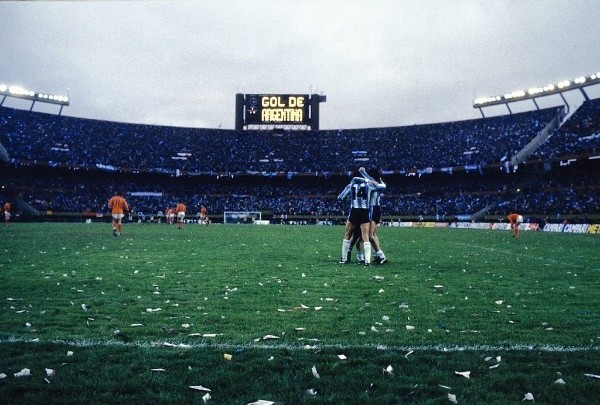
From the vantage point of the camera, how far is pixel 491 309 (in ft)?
22.0

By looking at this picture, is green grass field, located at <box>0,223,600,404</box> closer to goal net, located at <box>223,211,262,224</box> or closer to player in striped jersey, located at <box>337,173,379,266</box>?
player in striped jersey, located at <box>337,173,379,266</box>

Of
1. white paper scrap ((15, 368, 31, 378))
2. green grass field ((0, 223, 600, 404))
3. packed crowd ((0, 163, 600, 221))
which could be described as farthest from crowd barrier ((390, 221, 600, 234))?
white paper scrap ((15, 368, 31, 378))

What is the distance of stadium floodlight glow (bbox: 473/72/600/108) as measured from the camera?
56.2m

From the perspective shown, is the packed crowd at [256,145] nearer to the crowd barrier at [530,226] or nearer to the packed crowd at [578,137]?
the packed crowd at [578,137]

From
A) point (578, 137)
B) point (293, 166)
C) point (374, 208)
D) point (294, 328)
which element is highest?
point (578, 137)

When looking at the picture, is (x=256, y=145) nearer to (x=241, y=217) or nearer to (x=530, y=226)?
(x=241, y=217)

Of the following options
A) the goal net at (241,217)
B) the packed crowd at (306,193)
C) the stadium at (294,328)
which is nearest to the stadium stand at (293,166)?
the packed crowd at (306,193)

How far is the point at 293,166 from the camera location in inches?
2968

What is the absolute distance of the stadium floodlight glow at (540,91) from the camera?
5616 centimetres

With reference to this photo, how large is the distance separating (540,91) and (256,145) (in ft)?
143

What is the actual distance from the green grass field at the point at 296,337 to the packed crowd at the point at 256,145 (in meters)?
59.0

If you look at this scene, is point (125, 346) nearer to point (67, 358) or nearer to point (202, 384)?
point (67, 358)

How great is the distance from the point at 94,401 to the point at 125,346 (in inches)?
53.3

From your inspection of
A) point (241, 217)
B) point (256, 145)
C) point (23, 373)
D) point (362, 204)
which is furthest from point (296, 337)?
point (256, 145)
